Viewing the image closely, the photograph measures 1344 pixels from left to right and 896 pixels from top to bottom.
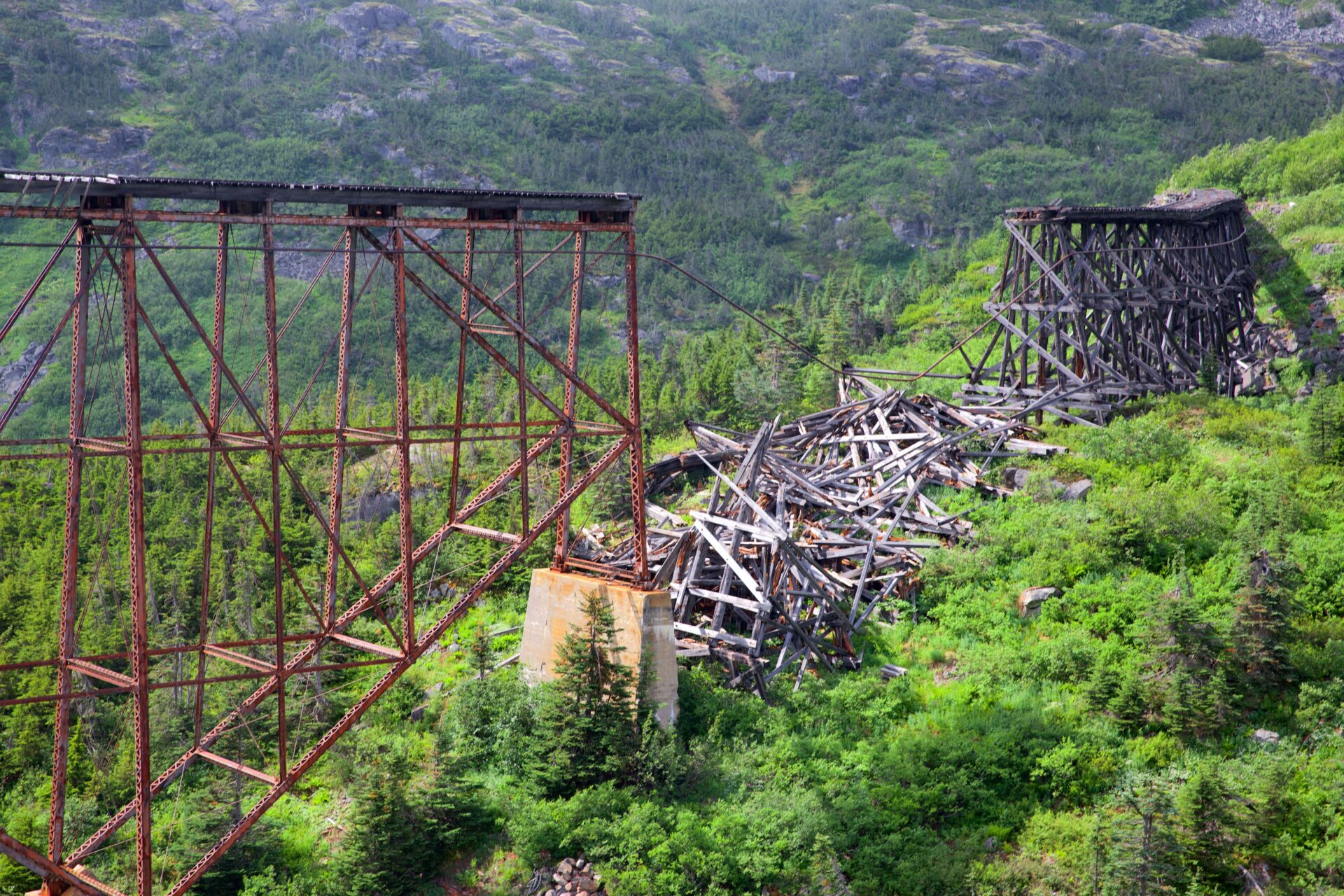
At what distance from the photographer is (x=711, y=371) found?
145 feet

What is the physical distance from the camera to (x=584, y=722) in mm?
15438

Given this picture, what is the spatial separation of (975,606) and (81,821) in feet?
54.5

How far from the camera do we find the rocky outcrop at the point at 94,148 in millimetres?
122500

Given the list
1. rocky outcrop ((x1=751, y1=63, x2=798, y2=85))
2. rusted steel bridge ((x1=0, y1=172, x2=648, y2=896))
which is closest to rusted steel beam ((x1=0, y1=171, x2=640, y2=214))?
rusted steel bridge ((x1=0, y1=172, x2=648, y2=896))

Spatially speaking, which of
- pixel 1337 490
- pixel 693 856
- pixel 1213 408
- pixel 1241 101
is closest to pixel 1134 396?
pixel 1213 408

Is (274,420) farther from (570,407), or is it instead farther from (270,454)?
(570,407)

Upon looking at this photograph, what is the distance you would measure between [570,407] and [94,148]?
129280mm

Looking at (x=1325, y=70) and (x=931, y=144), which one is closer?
(x=1325, y=70)

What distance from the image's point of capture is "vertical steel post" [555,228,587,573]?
16.2 meters

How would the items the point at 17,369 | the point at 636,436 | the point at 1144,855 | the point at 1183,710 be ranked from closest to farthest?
the point at 1144,855 → the point at 1183,710 → the point at 636,436 → the point at 17,369

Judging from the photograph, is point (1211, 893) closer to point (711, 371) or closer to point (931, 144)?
point (711, 371)

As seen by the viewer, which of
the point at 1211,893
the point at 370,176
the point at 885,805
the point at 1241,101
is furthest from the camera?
the point at 370,176

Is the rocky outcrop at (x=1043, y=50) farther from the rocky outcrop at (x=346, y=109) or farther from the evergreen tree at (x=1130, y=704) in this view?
the evergreen tree at (x=1130, y=704)

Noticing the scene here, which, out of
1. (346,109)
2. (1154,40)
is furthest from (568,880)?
(1154,40)
